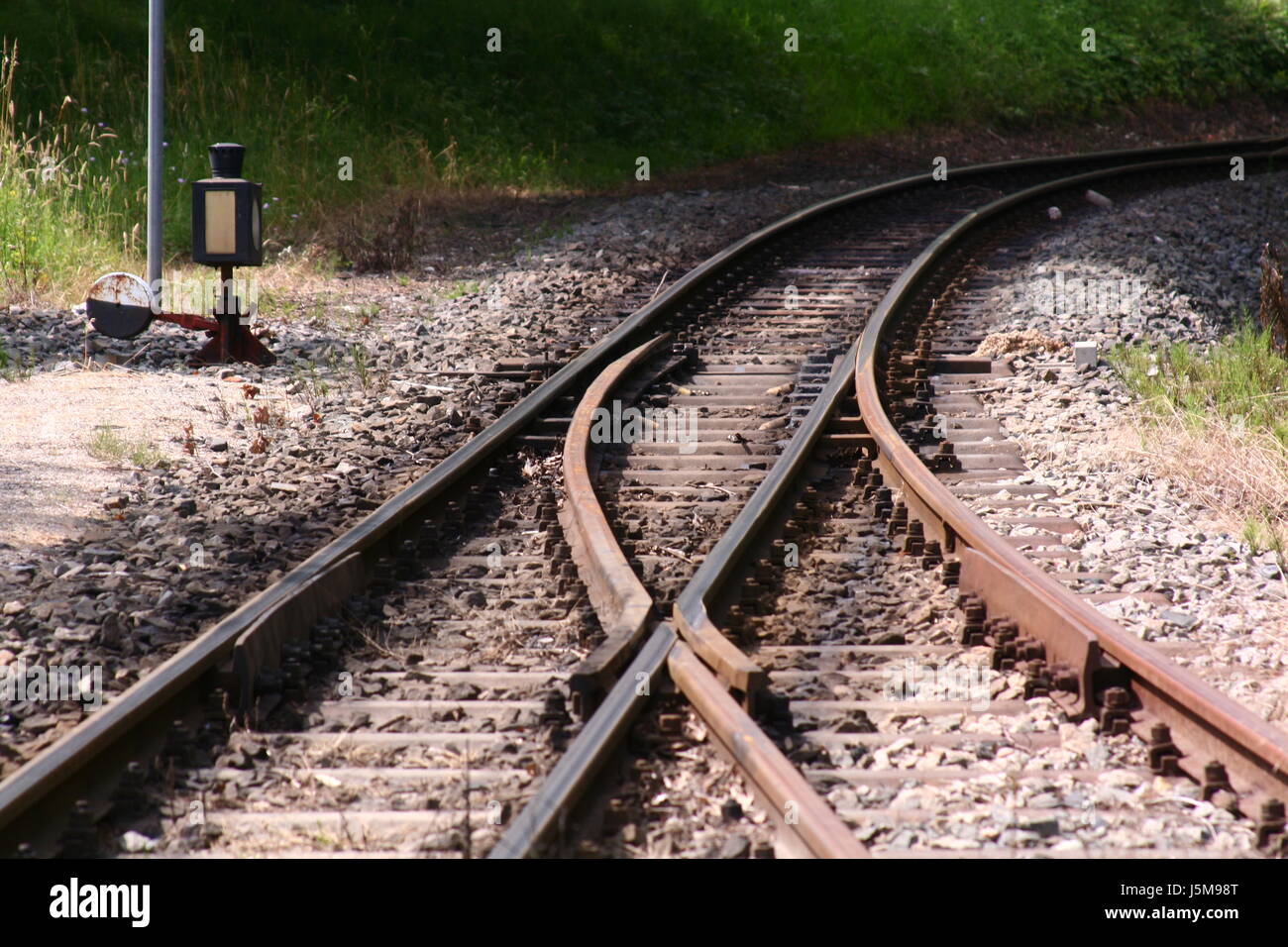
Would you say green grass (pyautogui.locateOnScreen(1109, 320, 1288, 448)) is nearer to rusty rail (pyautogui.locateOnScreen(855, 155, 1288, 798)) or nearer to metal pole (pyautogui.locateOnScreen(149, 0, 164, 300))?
rusty rail (pyautogui.locateOnScreen(855, 155, 1288, 798))

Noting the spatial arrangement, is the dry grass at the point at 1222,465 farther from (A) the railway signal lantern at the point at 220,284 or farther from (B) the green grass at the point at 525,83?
(B) the green grass at the point at 525,83

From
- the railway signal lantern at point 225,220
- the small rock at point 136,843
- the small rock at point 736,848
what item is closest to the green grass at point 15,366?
the railway signal lantern at point 225,220

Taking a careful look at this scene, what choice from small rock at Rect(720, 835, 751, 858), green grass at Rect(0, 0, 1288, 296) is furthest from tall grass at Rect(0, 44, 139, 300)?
small rock at Rect(720, 835, 751, 858)

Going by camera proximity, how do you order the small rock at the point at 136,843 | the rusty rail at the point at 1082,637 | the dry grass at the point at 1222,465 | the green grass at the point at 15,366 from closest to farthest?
the small rock at the point at 136,843
the rusty rail at the point at 1082,637
the dry grass at the point at 1222,465
the green grass at the point at 15,366

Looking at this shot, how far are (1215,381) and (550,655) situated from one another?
15.5 ft

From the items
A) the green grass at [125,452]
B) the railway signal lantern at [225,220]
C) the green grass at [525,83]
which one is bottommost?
the green grass at [125,452]

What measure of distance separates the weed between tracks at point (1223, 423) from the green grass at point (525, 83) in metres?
7.77

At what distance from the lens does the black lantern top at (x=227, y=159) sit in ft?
27.7

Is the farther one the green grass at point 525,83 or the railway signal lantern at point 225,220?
the green grass at point 525,83

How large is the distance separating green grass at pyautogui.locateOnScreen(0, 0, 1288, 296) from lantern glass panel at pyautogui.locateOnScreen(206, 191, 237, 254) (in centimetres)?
216

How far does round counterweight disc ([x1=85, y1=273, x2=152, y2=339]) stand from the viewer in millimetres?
8359

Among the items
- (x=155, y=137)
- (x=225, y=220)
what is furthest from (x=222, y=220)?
(x=155, y=137)
